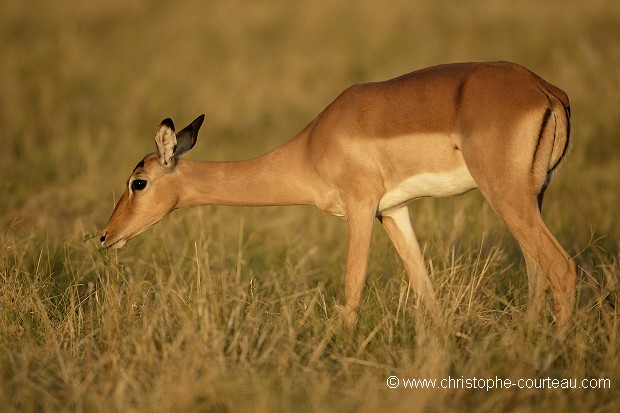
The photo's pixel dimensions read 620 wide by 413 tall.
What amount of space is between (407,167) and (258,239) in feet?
7.82

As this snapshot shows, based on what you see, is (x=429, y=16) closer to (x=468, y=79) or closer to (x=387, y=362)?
(x=468, y=79)

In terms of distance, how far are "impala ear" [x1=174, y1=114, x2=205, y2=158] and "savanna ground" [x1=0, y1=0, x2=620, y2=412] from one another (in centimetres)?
71

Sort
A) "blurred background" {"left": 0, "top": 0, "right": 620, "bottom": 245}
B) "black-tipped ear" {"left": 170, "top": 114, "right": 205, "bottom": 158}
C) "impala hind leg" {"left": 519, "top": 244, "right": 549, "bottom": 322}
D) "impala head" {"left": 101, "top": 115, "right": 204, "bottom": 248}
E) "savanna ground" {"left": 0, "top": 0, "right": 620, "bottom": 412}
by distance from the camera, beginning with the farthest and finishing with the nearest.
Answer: "blurred background" {"left": 0, "top": 0, "right": 620, "bottom": 245}, "black-tipped ear" {"left": 170, "top": 114, "right": 205, "bottom": 158}, "impala head" {"left": 101, "top": 115, "right": 204, "bottom": 248}, "impala hind leg" {"left": 519, "top": 244, "right": 549, "bottom": 322}, "savanna ground" {"left": 0, "top": 0, "right": 620, "bottom": 412}

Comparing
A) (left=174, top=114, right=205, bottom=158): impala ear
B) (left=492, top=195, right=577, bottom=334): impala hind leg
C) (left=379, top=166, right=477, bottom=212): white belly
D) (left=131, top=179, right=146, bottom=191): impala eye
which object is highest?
(left=174, top=114, right=205, bottom=158): impala ear

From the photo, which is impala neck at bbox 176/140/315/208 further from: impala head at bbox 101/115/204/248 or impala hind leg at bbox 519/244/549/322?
impala hind leg at bbox 519/244/549/322

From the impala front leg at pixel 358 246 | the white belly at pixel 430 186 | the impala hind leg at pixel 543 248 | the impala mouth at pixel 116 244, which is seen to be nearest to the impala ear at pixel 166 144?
the impala mouth at pixel 116 244

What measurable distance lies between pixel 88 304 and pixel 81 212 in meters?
2.60

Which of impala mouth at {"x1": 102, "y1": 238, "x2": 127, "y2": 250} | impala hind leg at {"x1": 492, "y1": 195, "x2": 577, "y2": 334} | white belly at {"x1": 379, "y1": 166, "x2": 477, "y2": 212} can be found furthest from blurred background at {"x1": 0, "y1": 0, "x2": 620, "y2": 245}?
impala hind leg at {"x1": 492, "y1": 195, "x2": 577, "y2": 334}

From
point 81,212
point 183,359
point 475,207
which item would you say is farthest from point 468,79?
point 81,212

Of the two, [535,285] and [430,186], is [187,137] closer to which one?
[430,186]

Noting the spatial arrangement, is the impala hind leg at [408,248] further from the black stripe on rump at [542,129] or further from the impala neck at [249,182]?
the black stripe on rump at [542,129]

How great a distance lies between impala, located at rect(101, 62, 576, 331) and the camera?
16.6ft

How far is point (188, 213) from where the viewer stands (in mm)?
7805

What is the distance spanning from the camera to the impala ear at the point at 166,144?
583 centimetres
